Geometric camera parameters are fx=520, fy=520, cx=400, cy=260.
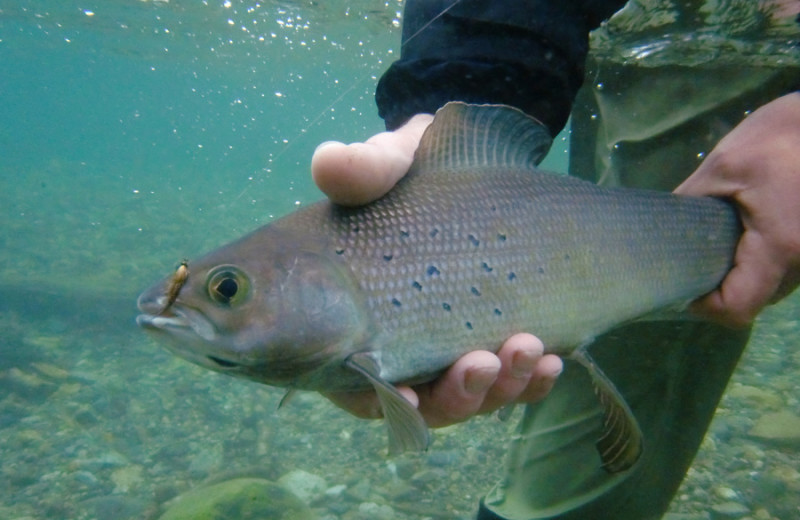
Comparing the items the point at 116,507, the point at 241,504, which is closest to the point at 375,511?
the point at 241,504

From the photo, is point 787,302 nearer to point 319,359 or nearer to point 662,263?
point 662,263

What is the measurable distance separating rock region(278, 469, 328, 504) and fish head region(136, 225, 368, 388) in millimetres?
4485

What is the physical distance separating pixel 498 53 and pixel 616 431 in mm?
1723

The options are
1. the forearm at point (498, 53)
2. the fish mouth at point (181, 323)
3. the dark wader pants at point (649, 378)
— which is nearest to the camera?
the fish mouth at point (181, 323)

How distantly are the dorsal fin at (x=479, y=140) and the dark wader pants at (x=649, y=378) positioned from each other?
60.0 inches

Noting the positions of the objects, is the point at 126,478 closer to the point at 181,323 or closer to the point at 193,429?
the point at 193,429

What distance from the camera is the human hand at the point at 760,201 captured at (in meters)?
2.13

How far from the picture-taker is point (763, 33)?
13.8 feet

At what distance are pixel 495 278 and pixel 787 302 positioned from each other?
10446 mm

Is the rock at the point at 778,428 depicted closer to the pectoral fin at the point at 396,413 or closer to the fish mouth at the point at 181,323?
the pectoral fin at the point at 396,413

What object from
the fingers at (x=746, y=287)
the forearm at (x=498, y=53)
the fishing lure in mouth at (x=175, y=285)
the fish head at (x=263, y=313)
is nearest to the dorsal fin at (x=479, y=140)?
the forearm at (x=498, y=53)

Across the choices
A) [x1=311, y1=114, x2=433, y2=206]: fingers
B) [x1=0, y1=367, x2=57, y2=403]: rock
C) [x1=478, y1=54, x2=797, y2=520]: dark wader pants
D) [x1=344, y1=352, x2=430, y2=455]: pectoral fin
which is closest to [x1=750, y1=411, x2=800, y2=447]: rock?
[x1=478, y1=54, x2=797, y2=520]: dark wader pants

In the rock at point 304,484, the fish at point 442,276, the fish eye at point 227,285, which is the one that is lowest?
the rock at point 304,484

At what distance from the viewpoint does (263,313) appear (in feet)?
4.81
